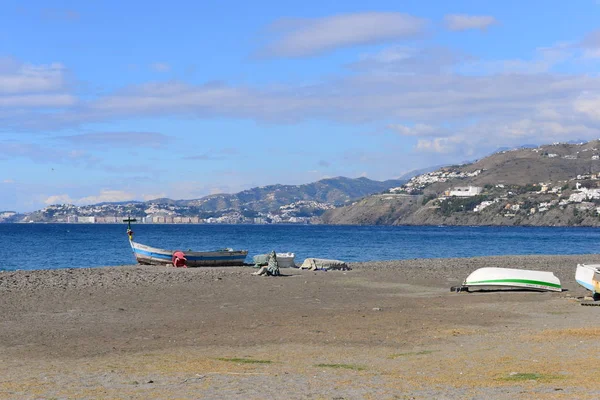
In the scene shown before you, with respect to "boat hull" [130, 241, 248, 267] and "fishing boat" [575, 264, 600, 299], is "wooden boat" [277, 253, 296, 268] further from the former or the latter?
"fishing boat" [575, 264, 600, 299]

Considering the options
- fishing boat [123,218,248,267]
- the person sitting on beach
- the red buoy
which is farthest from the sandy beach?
fishing boat [123,218,248,267]

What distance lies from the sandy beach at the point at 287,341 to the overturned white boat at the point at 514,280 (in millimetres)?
702

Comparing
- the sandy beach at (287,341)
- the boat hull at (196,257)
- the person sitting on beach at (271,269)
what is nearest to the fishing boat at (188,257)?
the boat hull at (196,257)

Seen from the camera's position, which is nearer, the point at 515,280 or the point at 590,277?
the point at 590,277

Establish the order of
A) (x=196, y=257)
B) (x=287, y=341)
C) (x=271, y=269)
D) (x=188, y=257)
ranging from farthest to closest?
(x=196, y=257), (x=188, y=257), (x=271, y=269), (x=287, y=341)

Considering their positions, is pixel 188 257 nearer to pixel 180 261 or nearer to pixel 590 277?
pixel 180 261

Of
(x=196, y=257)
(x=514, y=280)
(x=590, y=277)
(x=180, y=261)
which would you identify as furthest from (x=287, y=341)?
(x=196, y=257)

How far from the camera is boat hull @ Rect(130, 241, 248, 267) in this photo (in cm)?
4850

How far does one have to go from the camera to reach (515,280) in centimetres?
3178

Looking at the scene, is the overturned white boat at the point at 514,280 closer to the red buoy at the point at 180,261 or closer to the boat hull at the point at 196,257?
the boat hull at the point at 196,257

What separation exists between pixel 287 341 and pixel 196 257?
29886 millimetres

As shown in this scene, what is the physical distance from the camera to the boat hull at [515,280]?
1248 inches

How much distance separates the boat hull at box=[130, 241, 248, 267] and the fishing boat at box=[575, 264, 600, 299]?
23.8 meters

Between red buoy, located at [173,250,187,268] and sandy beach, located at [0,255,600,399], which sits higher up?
red buoy, located at [173,250,187,268]
